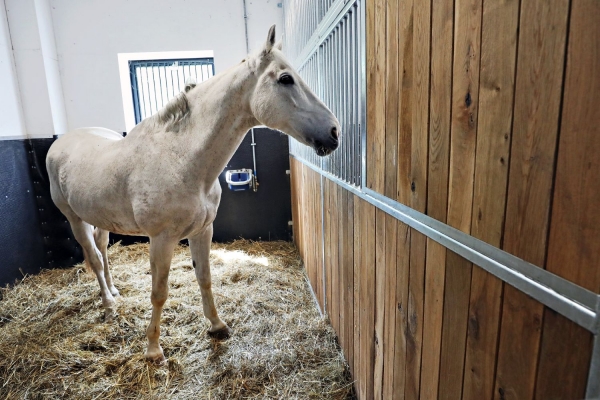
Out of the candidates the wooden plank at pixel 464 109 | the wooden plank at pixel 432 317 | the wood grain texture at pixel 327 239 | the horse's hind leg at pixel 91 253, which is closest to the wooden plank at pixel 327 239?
the wood grain texture at pixel 327 239

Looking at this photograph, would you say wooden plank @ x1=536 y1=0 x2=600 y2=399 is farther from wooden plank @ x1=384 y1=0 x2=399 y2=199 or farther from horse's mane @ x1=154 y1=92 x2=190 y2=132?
horse's mane @ x1=154 y1=92 x2=190 y2=132

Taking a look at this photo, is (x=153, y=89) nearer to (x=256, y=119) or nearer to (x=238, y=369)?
(x=256, y=119)

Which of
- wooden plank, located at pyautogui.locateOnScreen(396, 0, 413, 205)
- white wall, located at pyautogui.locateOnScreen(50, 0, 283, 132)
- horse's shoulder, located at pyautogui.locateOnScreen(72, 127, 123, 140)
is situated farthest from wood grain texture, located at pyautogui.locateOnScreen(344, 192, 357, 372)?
white wall, located at pyautogui.locateOnScreen(50, 0, 283, 132)

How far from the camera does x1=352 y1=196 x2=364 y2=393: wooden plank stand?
4.15 feet

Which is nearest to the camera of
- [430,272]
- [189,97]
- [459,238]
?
[459,238]

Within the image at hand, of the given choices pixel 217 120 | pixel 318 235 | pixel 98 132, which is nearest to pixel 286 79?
pixel 217 120

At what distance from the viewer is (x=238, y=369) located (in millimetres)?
1602

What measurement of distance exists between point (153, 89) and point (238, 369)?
3551mm

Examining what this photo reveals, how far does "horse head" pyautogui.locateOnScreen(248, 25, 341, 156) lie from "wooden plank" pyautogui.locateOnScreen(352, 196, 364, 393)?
0.91ft

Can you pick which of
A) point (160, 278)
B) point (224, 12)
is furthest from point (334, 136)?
point (224, 12)

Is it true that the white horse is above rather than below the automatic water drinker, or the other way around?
above

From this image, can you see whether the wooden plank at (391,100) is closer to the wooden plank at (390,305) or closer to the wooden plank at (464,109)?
the wooden plank at (390,305)

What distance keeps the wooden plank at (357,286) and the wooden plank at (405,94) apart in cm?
37

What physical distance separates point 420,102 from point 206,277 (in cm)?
158
